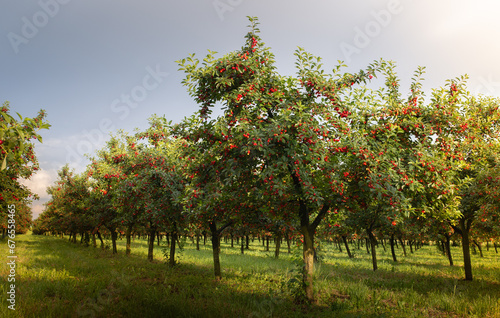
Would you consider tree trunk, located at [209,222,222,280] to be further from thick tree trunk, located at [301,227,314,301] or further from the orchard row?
thick tree trunk, located at [301,227,314,301]

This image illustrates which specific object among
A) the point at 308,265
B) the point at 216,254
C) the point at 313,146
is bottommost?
the point at 216,254

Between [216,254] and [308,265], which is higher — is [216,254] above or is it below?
below

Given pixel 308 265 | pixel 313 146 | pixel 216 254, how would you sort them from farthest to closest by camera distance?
pixel 216 254 → pixel 308 265 → pixel 313 146

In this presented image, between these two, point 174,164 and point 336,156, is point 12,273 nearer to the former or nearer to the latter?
point 174,164

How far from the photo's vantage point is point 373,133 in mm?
9398

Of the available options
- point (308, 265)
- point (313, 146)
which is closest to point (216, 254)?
point (308, 265)

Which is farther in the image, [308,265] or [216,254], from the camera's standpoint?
[216,254]

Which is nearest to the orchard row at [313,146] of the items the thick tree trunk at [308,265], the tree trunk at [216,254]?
the thick tree trunk at [308,265]

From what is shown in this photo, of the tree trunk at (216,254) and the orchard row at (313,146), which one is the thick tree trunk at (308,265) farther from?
the tree trunk at (216,254)

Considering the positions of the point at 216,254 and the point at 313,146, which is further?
the point at 216,254

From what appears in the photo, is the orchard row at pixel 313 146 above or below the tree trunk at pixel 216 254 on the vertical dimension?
above

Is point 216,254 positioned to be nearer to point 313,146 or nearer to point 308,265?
point 308,265

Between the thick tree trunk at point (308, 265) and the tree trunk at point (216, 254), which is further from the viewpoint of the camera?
the tree trunk at point (216, 254)

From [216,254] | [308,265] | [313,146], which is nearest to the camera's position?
[313,146]
